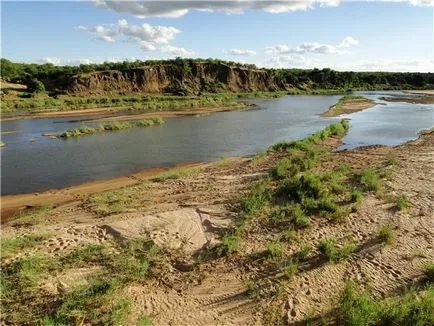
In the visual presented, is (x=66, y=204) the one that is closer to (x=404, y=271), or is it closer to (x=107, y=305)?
(x=107, y=305)

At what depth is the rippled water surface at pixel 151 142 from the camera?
19.2 m

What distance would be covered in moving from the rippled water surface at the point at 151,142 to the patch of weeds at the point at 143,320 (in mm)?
10817

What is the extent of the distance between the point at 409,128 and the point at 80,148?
2569 centimetres

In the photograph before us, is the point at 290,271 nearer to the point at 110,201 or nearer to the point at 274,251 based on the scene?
the point at 274,251

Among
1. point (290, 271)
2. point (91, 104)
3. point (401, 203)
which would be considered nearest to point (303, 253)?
point (290, 271)

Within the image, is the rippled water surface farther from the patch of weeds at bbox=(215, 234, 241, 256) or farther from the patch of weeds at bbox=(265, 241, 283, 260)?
the patch of weeds at bbox=(265, 241, 283, 260)

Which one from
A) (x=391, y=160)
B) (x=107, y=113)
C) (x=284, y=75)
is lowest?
(x=107, y=113)

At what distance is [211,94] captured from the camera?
73.4 metres

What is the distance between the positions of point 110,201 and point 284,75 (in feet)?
313

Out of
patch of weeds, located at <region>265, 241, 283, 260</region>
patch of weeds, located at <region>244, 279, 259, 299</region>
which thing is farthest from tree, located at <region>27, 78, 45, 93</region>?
patch of weeds, located at <region>244, 279, 259, 299</region>

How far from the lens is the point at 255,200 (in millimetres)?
12180

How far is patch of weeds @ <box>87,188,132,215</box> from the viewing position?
1233 cm

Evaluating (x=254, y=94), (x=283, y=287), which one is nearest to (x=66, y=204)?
(x=283, y=287)

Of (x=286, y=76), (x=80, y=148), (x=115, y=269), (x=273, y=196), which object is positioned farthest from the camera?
(x=286, y=76)
